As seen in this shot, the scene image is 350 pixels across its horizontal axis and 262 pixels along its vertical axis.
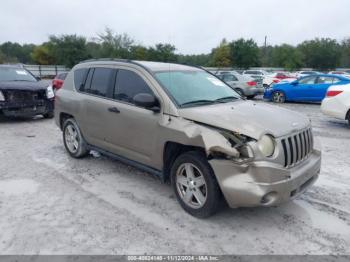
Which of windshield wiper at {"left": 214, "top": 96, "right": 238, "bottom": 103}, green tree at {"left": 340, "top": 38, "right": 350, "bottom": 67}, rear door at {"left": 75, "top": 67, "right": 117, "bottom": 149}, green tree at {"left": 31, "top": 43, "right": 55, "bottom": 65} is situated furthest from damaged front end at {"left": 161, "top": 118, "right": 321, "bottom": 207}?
green tree at {"left": 31, "top": 43, "right": 55, "bottom": 65}

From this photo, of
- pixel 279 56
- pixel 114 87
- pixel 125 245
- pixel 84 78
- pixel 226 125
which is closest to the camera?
pixel 125 245

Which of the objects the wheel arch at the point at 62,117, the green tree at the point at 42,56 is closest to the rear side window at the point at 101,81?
the wheel arch at the point at 62,117

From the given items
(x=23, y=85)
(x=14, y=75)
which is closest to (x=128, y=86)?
(x=23, y=85)

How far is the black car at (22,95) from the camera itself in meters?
8.99

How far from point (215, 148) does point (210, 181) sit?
0.40 m

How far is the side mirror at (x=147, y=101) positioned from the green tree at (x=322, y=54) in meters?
56.8

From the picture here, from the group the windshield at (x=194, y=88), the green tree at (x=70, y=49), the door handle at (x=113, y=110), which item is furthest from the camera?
the green tree at (x=70, y=49)

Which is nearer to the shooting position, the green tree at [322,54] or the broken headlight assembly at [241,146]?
the broken headlight assembly at [241,146]

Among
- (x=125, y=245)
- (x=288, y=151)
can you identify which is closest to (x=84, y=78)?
(x=125, y=245)

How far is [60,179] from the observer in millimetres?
4941

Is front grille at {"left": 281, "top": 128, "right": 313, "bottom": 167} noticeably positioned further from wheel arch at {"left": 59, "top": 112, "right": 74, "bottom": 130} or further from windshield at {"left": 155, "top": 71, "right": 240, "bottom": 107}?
wheel arch at {"left": 59, "top": 112, "right": 74, "bottom": 130}

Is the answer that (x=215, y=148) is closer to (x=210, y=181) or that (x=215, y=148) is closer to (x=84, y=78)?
(x=210, y=181)

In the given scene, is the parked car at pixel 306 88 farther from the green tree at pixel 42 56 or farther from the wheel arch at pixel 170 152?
the green tree at pixel 42 56

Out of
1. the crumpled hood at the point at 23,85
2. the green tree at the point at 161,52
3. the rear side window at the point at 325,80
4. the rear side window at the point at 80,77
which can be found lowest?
the crumpled hood at the point at 23,85
